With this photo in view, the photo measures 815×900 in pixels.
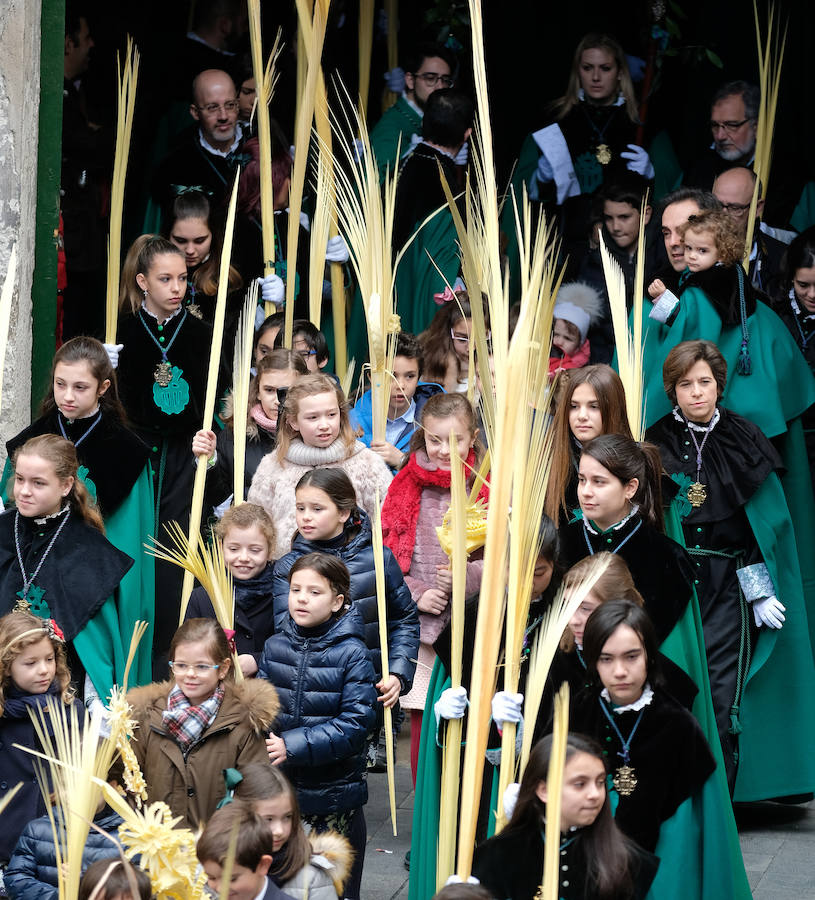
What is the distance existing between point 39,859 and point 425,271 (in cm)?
472

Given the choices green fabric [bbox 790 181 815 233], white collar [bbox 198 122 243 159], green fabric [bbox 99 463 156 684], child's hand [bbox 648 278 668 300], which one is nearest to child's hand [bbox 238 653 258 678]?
green fabric [bbox 99 463 156 684]

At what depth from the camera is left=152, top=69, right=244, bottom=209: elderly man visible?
305 inches

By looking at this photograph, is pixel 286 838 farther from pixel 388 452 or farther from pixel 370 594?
pixel 388 452

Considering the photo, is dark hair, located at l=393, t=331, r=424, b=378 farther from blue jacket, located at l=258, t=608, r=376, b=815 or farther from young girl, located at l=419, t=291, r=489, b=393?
blue jacket, located at l=258, t=608, r=376, b=815

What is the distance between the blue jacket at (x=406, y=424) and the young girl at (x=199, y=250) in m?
0.61

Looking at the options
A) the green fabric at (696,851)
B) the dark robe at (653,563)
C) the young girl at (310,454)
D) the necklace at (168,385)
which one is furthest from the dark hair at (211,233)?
the green fabric at (696,851)

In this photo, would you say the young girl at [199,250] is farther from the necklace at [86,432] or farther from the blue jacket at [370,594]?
the blue jacket at [370,594]

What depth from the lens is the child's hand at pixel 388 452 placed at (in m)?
6.65

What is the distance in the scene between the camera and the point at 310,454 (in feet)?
19.8

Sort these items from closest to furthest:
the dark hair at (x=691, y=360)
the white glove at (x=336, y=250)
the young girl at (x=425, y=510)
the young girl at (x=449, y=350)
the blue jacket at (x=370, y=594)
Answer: the blue jacket at (x=370, y=594), the young girl at (x=425, y=510), the dark hair at (x=691, y=360), the young girl at (x=449, y=350), the white glove at (x=336, y=250)

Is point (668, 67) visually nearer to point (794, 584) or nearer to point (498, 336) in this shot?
point (794, 584)

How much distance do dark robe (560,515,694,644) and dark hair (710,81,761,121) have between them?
3.73 metres

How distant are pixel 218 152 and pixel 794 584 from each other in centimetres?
329

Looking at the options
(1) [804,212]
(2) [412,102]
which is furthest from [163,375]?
(1) [804,212]
